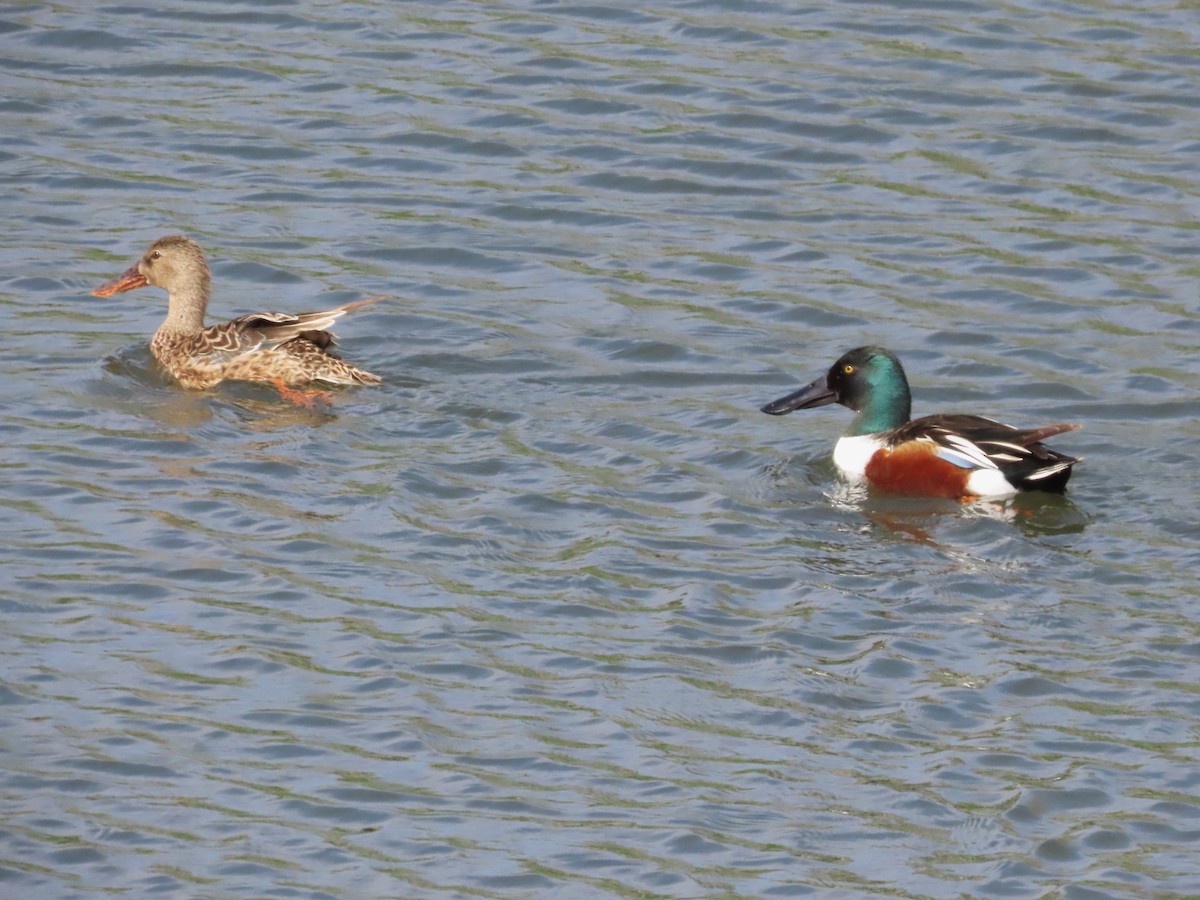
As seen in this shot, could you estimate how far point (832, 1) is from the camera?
628 inches

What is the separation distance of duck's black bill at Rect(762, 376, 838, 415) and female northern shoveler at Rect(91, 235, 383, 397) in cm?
208

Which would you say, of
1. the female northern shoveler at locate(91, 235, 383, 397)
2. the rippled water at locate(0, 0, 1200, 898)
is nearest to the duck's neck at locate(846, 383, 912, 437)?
the rippled water at locate(0, 0, 1200, 898)

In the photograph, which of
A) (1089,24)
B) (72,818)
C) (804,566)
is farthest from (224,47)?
(72,818)

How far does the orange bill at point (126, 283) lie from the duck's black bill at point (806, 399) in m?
3.60

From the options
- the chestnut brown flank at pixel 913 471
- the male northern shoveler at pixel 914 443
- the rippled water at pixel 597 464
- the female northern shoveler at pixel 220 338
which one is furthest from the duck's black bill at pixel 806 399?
the female northern shoveler at pixel 220 338

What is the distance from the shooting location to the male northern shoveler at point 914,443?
973 cm

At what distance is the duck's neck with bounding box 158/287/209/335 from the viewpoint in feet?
38.1

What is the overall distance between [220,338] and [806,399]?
3.11 meters

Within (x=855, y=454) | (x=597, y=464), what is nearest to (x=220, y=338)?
(x=597, y=464)

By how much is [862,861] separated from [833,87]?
900 centimetres

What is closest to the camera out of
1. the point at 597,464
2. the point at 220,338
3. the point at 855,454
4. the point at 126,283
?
the point at 597,464

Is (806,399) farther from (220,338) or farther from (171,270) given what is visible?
(171,270)

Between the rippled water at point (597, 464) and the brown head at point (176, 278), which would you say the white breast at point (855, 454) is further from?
the brown head at point (176, 278)

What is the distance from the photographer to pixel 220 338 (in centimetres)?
1117
